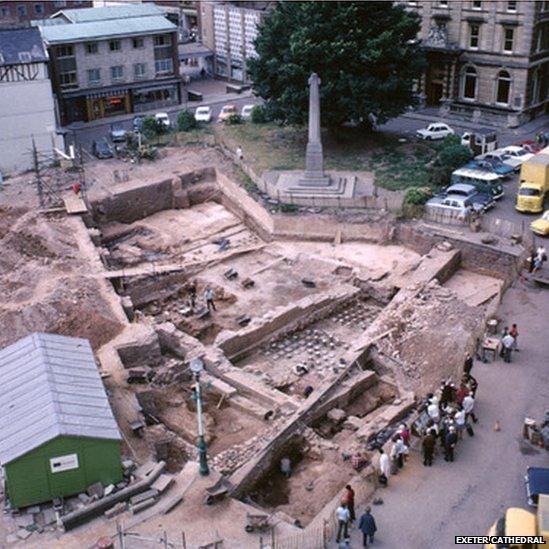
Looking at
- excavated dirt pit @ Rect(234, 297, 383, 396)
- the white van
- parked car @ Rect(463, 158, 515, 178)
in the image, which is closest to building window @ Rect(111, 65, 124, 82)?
parked car @ Rect(463, 158, 515, 178)

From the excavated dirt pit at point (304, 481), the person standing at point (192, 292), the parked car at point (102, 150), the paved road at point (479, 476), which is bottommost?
the excavated dirt pit at point (304, 481)

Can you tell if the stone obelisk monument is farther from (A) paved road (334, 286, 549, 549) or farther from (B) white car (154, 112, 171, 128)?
(A) paved road (334, 286, 549, 549)

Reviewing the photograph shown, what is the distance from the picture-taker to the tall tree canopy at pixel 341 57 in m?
47.6

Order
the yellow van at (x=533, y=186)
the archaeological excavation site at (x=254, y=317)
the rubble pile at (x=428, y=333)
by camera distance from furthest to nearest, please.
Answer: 1. the yellow van at (x=533, y=186)
2. the rubble pile at (x=428, y=333)
3. the archaeological excavation site at (x=254, y=317)

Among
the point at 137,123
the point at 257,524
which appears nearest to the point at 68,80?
the point at 137,123

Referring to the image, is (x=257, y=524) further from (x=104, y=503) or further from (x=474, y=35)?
(x=474, y=35)

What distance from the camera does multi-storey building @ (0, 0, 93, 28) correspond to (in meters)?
75.8

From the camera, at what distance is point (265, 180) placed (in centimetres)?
4750

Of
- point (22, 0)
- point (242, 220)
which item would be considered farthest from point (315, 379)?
point (22, 0)

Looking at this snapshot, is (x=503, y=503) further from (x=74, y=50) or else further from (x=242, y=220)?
(x=74, y=50)

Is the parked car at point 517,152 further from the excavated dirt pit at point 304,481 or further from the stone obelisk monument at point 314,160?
the excavated dirt pit at point 304,481

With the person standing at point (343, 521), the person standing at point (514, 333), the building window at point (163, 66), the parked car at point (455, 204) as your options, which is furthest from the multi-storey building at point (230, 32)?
the person standing at point (343, 521)

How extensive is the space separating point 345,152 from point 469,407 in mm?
29212

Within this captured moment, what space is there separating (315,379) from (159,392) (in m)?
6.41
